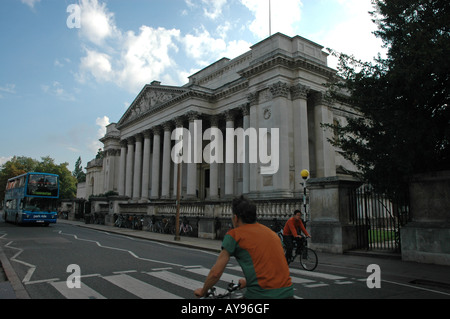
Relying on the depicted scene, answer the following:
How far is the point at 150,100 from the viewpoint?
1766 inches

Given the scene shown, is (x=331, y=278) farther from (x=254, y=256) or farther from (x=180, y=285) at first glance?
(x=254, y=256)

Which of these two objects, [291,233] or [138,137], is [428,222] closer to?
[291,233]

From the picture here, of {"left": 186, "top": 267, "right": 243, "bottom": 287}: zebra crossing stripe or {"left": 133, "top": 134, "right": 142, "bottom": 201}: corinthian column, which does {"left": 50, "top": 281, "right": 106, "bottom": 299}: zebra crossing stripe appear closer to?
{"left": 186, "top": 267, "right": 243, "bottom": 287}: zebra crossing stripe

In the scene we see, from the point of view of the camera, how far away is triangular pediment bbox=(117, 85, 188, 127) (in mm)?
39375

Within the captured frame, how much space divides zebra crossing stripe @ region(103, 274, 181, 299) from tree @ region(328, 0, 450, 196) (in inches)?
313

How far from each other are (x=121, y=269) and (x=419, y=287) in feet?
24.5

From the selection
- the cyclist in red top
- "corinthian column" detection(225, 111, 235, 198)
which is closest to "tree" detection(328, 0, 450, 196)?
the cyclist in red top

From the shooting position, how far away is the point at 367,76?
1168 centimetres

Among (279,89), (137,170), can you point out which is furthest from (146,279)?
(137,170)

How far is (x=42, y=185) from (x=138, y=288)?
2745cm

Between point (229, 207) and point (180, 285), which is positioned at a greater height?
point (229, 207)

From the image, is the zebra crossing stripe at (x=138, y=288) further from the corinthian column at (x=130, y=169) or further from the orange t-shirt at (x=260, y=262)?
the corinthian column at (x=130, y=169)
